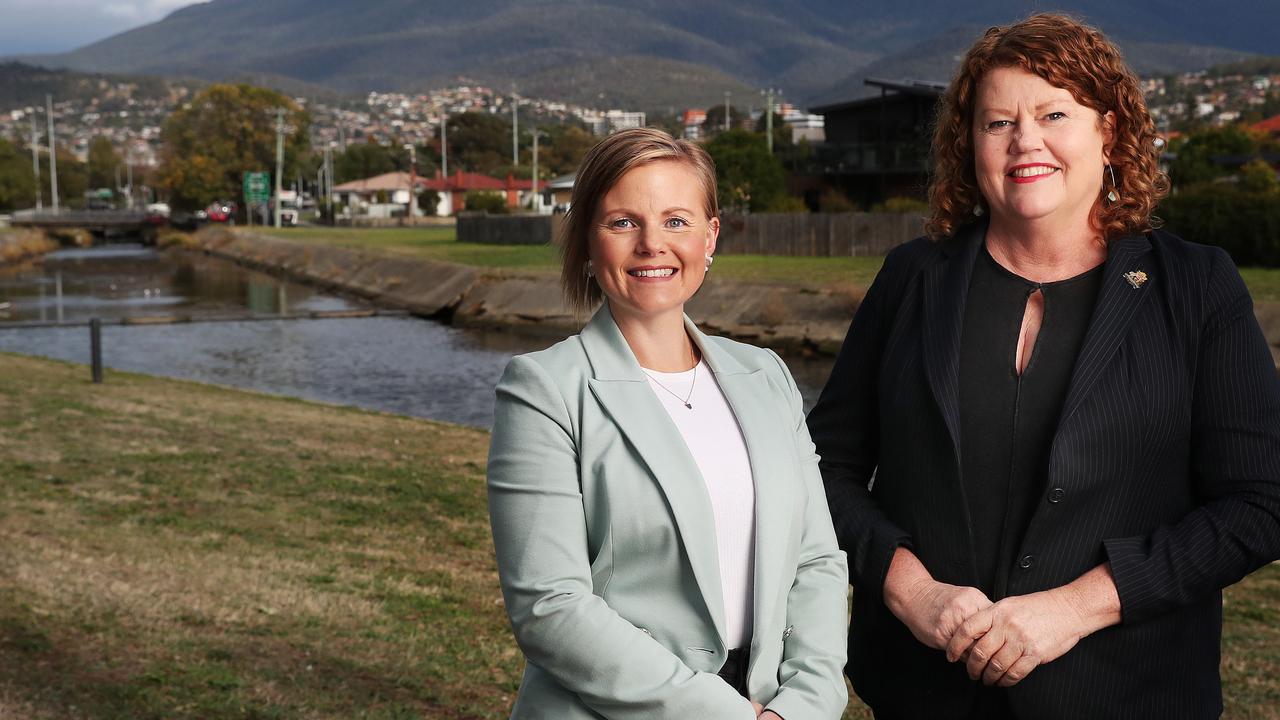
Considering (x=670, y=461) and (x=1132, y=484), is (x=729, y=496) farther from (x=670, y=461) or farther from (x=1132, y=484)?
(x=1132, y=484)

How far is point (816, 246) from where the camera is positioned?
140ft

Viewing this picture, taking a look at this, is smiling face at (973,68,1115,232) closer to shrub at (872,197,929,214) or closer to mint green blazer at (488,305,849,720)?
mint green blazer at (488,305,849,720)

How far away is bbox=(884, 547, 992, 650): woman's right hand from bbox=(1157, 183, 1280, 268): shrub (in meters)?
28.4

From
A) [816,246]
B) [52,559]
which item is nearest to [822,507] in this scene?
[52,559]

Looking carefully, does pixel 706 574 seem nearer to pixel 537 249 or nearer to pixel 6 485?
pixel 6 485

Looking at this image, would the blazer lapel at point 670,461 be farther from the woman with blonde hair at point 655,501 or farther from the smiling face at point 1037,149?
the smiling face at point 1037,149

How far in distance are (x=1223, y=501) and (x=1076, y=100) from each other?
33.8 inches

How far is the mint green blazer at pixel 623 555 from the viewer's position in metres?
2.24

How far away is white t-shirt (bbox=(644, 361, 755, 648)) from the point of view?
239 centimetres

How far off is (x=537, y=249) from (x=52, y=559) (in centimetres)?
4581

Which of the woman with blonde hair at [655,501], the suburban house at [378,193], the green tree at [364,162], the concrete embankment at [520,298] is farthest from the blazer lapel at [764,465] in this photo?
the green tree at [364,162]

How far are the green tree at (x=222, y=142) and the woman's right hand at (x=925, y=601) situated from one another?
100173 mm

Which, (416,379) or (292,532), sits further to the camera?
(416,379)

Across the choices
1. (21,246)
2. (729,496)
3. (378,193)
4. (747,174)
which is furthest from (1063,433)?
(378,193)
